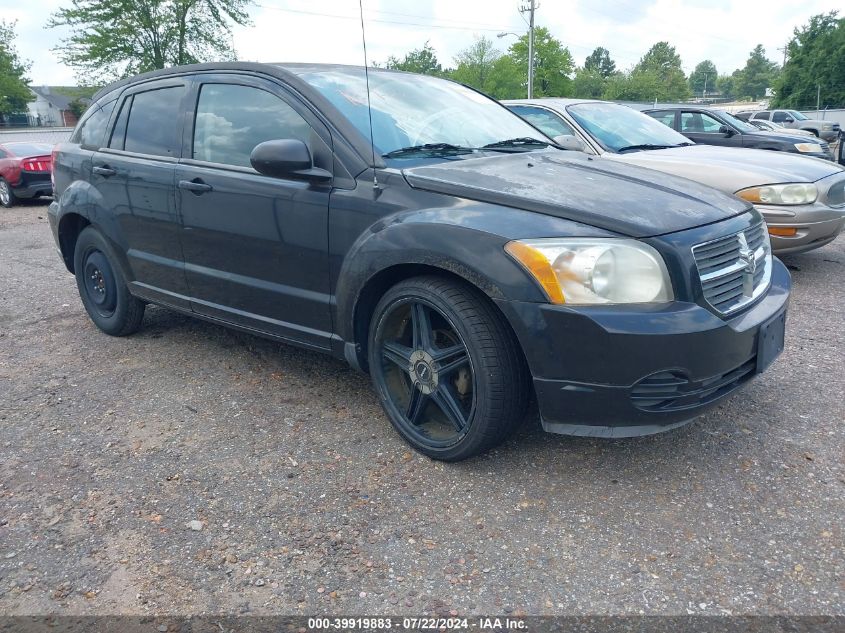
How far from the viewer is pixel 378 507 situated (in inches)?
Answer: 101

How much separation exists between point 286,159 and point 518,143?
1.34 metres

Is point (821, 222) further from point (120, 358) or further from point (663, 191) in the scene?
point (120, 358)

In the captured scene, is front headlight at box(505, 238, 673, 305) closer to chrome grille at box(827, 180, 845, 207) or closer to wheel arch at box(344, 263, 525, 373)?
wheel arch at box(344, 263, 525, 373)

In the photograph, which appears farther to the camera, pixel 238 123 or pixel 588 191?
pixel 238 123

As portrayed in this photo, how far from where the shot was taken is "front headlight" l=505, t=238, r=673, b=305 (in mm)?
2359

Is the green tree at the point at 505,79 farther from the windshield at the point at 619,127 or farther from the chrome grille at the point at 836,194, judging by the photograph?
the chrome grille at the point at 836,194

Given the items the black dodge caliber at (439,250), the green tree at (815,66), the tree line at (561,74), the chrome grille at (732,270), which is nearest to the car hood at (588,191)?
the black dodge caliber at (439,250)

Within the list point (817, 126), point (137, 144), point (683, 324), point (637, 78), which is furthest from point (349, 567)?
point (637, 78)

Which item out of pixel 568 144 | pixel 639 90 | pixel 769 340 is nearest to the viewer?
pixel 769 340

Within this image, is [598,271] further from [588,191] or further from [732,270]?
[732,270]

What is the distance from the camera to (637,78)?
82.5 metres

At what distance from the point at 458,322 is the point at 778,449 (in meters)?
1.51

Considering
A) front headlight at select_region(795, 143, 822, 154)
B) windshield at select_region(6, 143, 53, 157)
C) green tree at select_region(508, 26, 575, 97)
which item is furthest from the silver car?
green tree at select_region(508, 26, 575, 97)

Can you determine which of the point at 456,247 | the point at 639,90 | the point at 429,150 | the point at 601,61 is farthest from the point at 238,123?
the point at 601,61
